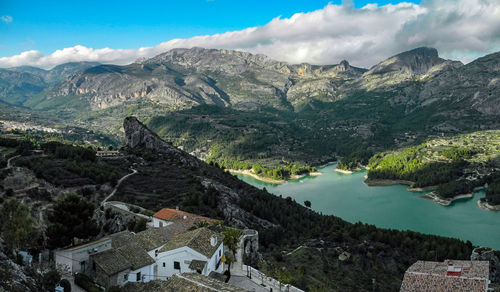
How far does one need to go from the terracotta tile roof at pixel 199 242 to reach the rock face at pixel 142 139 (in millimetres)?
55170

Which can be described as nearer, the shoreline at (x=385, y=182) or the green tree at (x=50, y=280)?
the green tree at (x=50, y=280)

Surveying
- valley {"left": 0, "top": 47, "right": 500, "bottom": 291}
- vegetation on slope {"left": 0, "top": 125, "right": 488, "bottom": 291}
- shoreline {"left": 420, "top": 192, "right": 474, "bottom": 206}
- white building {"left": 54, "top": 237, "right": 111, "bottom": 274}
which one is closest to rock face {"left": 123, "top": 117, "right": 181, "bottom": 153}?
valley {"left": 0, "top": 47, "right": 500, "bottom": 291}

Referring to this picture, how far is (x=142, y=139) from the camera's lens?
79438mm

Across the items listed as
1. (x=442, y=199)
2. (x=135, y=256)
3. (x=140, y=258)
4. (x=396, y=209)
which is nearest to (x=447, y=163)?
(x=442, y=199)

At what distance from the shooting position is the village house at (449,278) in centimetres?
2494

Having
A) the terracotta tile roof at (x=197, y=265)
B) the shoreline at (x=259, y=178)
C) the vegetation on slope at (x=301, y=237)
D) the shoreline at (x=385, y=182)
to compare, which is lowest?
the shoreline at (x=259, y=178)

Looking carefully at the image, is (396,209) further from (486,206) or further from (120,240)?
(120,240)

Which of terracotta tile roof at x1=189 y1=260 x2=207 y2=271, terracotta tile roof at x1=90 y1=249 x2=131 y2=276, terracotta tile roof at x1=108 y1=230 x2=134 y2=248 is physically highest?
terracotta tile roof at x1=108 y1=230 x2=134 y2=248

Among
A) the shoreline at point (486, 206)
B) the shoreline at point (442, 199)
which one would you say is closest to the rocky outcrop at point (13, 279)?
the shoreline at point (486, 206)

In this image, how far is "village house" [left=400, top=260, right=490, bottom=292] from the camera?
2494 cm

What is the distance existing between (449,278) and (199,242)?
58.9ft

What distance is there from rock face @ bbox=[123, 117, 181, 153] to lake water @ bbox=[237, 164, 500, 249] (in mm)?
38324

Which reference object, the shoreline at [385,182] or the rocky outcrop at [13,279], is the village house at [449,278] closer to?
the rocky outcrop at [13,279]

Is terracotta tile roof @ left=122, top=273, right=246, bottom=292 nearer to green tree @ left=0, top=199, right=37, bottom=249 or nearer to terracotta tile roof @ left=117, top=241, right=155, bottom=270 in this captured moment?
terracotta tile roof @ left=117, top=241, right=155, bottom=270
